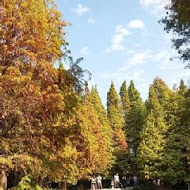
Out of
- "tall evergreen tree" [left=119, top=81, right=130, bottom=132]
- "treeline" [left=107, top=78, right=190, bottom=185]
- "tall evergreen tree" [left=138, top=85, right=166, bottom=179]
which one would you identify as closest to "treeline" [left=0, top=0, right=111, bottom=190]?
"treeline" [left=107, top=78, right=190, bottom=185]

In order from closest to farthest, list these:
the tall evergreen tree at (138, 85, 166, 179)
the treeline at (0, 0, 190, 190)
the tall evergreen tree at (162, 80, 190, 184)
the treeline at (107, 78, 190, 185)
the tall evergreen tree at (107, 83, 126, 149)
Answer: the treeline at (0, 0, 190, 190), the tall evergreen tree at (162, 80, 190, 184), the treeline at (107, 78, 190, 185), the tall evergreen tree at (138, 85, 166, 179), the tall evergreen tree at (107, 83, 126, 149)

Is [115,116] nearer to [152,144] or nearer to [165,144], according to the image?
[152,144]

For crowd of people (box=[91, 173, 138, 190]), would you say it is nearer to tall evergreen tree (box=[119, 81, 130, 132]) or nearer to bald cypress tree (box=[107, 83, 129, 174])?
bald cypress tree (box=[107, 83, 129, 174])

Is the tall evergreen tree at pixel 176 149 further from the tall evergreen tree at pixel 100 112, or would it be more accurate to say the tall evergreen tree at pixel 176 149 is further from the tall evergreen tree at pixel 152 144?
the tall evergreen tree at pixel 100 112

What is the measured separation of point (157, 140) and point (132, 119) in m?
10.6

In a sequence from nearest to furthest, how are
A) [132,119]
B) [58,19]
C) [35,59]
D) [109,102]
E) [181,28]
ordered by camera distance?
[181,28], [35,59], [58,19], [132,119], [109,102]

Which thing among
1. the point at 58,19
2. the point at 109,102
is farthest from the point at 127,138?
the point at 58,19

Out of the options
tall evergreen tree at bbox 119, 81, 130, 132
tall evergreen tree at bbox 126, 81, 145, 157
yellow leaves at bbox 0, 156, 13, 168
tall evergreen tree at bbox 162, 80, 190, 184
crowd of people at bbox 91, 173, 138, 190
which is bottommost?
crowd of people at bbox 91, 173, 138, 190

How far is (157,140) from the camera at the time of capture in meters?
32.8

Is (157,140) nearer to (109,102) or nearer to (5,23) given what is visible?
(109,102)

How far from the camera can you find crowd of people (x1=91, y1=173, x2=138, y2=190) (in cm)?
3678

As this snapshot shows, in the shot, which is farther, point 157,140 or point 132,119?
point 132,119

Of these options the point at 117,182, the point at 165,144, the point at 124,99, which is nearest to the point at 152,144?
the point at 165,144

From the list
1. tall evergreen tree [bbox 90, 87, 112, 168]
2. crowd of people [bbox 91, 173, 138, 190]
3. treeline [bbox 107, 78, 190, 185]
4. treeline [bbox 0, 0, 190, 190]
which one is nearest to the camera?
treeline [bbox 0, 0, 190, 190]
